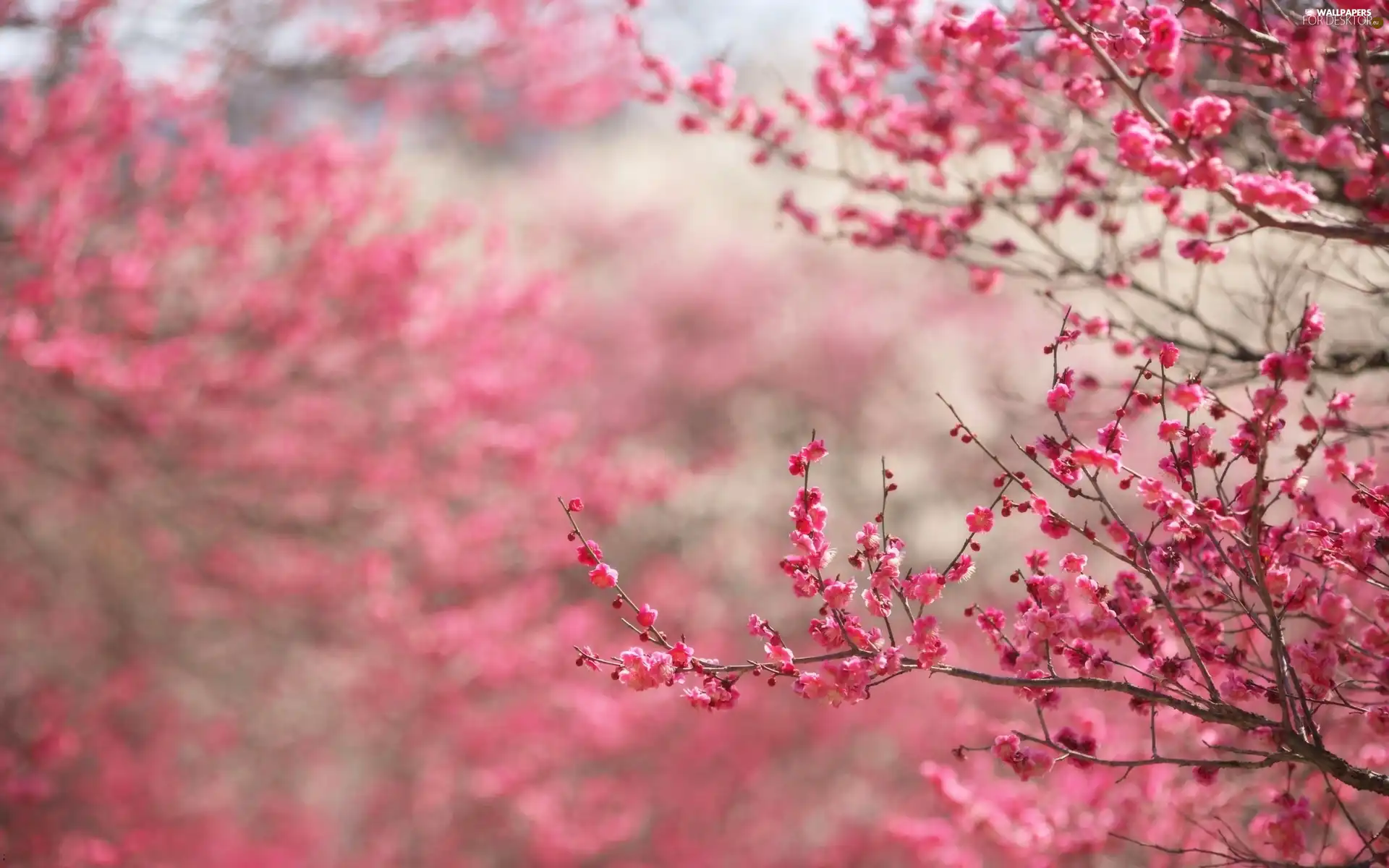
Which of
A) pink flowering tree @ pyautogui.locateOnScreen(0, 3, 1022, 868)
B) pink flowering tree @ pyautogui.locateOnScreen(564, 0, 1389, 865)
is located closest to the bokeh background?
pink flowering tree @ pyautogui.locateOnScreen(0, 3, 1022, 868)

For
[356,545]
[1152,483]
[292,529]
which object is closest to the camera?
[1152,483]

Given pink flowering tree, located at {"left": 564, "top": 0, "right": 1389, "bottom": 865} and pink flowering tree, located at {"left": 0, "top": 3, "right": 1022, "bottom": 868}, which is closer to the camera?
pink flowering tree, located at {"left": 564, "top": 0, "right": 1389, "bottom": 865}

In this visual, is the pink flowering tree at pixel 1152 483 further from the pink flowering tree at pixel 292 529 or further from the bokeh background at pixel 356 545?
the pink flowering tree at pixel 292 529

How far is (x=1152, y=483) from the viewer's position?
6.21 feet

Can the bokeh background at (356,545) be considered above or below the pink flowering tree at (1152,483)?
below

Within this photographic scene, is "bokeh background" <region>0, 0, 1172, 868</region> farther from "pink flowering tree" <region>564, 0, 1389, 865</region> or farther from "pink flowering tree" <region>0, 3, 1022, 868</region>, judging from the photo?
"pink flowering tree" <region>564, 0, 1389, 865</region>

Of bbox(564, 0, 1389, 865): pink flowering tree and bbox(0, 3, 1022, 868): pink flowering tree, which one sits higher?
bbox(564, 0, 1389, 865): pink flowering tree

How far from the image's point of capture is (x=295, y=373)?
635 cm

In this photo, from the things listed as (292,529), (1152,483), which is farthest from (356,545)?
(1152,483)

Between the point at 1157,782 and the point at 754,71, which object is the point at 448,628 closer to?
the point at 1157,782

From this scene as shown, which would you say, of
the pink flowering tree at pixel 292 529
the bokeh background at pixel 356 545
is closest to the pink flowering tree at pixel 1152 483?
the bokeh background at pixel 356 545

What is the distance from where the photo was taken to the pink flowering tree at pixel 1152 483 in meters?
1.83

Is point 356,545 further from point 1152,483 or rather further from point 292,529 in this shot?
point 1152,483

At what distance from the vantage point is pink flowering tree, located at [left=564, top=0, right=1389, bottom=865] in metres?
1.83
